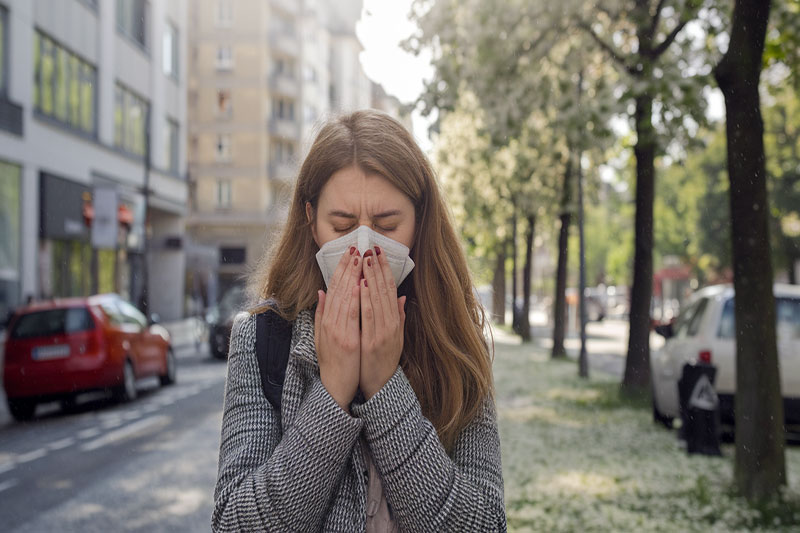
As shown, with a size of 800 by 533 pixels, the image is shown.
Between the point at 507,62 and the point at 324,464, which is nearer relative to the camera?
the point at 324,464

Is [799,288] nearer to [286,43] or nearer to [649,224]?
[649,224]

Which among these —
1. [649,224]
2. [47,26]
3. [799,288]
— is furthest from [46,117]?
[799,288]

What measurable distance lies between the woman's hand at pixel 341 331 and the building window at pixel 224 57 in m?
57.4

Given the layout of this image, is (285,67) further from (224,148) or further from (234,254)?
(234,254)

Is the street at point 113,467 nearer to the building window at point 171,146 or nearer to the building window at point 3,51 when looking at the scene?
the building window at point 3,51

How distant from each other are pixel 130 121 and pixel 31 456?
24.0 meters

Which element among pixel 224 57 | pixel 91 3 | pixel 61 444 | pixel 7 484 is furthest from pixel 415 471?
pixel 224 57

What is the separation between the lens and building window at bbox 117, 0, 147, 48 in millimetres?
29562

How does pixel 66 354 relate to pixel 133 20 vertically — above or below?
below

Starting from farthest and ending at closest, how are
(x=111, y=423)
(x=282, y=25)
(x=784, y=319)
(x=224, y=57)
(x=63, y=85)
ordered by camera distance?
(x=282, y=25) < (x=224, y=57) < (x=63, y=85) < (x=111, y=423) < (x=784, y=319)

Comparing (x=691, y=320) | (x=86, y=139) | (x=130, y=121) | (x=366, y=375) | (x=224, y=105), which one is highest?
(x=224, y=105)

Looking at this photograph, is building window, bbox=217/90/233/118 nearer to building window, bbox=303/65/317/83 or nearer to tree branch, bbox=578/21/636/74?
building window, bbox=303/65/317/83

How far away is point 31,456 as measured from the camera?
922 centimetres

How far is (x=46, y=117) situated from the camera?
23.7m
